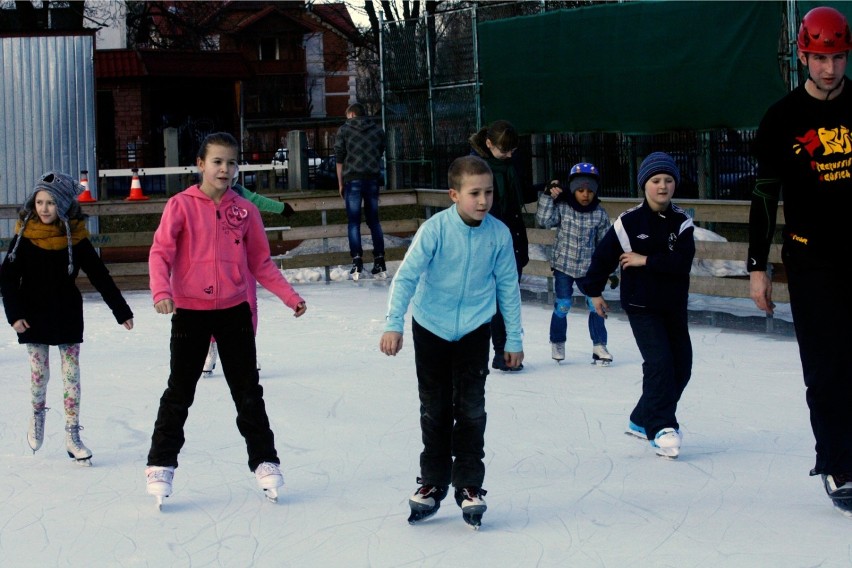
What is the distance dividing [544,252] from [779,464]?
25.7 ft

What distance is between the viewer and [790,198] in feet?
16.0

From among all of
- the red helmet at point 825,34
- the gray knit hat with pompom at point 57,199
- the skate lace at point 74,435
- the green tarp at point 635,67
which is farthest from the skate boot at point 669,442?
the green tarp at point 635,67

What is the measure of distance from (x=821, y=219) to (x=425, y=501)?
1.74 metres

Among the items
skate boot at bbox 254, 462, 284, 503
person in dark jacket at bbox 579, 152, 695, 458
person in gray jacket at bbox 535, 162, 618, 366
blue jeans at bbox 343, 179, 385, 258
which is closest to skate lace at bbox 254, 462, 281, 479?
skate boot at bbox 254, 462, 284, 503

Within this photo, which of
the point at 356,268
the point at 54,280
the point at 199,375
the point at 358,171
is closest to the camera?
the point at 199,375

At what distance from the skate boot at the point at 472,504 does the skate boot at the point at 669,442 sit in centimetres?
130

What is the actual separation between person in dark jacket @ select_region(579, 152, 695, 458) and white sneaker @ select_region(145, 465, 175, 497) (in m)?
2.07

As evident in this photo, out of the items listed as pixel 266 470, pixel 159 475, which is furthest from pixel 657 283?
pixel 159 475

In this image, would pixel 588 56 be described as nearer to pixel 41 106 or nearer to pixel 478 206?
pixel 41 106

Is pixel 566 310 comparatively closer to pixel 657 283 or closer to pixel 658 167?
pixel 657 283

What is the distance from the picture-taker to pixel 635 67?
11625mm

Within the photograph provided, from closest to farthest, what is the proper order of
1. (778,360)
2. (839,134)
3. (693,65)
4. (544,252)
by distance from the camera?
1. (839,134)
2. (778,360)
3. (693,65)
4. (544,252)

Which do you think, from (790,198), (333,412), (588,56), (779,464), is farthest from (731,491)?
(588,56)

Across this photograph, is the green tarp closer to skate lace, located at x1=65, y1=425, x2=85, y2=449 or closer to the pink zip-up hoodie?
the pink zip-up hoodie
